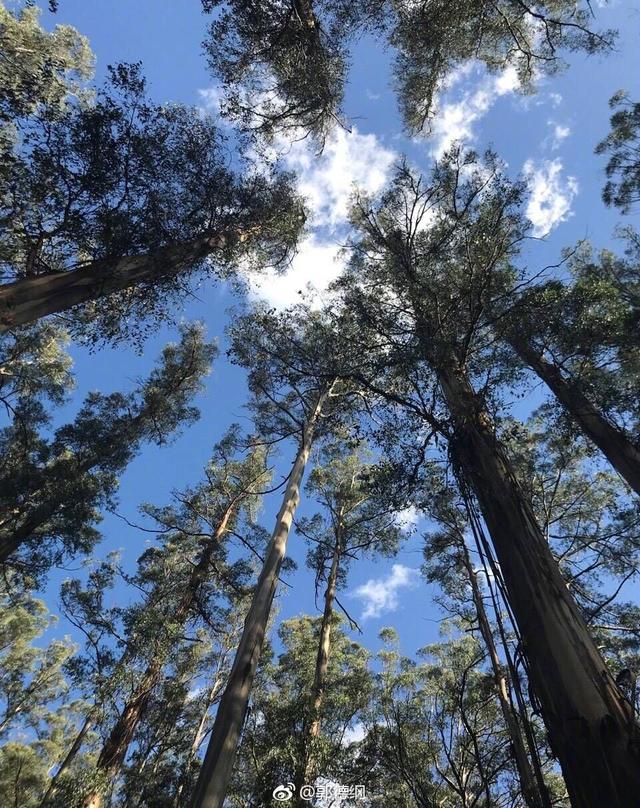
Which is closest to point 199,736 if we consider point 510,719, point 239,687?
point 239,687

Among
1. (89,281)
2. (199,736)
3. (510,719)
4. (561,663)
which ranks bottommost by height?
(561,663)

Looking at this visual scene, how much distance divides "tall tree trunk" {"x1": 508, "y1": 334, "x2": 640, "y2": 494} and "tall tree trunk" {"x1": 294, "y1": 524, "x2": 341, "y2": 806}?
6538mm

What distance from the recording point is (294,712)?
22.4ft

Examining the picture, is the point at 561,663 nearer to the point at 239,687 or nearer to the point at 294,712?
the point at 239,687

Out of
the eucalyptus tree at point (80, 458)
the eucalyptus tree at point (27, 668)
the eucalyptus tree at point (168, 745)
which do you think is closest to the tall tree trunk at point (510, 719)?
the eucalyptus tree at point (168, 745)

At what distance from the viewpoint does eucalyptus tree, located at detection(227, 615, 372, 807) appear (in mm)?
6152

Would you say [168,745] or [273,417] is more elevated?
[273,417]

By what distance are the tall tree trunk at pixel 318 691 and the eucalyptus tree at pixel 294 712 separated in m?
0.06

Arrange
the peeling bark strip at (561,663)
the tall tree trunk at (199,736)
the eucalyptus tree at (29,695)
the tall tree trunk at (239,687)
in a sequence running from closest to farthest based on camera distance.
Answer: the peeling bark strip at (561,663) < the tall tree trunk at (239,687) < the tall tree trunk at (199,736) < the eucalyptus tree at (29,695)

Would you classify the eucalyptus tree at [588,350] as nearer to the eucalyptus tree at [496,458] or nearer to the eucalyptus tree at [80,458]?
the eucalyptus tree at [496,458]

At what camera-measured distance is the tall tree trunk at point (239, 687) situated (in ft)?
12.4

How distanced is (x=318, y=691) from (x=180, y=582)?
17.8 ft

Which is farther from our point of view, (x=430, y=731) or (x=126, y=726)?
(x=430, y=731)

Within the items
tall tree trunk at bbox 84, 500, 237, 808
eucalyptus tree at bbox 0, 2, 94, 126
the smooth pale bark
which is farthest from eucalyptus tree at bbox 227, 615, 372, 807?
eucalyptus tree at bbox 0, 2, 94, 126
